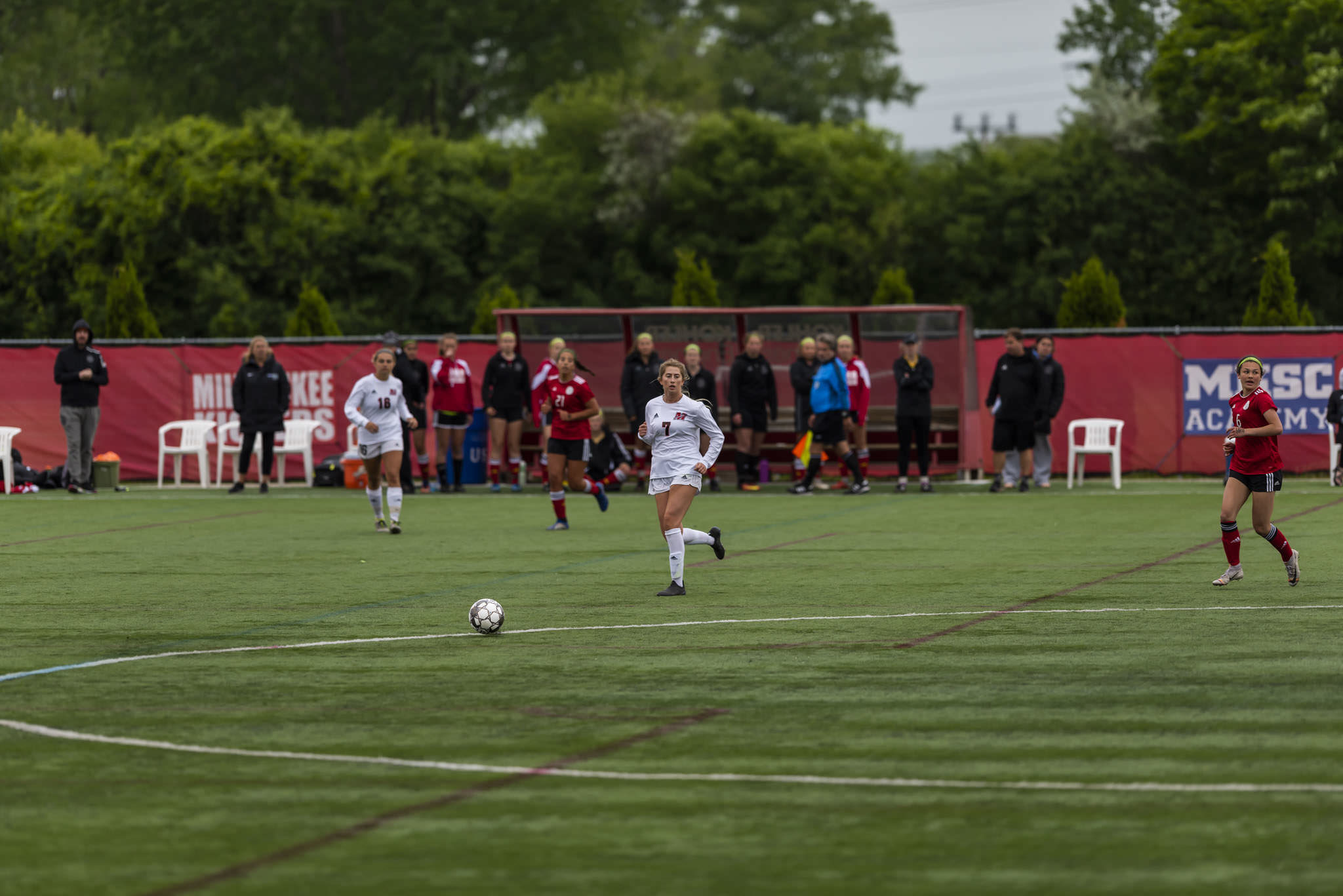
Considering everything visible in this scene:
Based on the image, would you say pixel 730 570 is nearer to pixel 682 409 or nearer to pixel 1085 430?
pixel 682 409

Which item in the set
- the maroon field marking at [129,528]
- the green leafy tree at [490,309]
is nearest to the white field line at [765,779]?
the maroon field marking at [129,528]

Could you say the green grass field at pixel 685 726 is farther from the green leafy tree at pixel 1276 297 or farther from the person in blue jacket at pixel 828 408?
the green leafy tree at pixel 1276 297

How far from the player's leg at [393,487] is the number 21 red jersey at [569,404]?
172 centimetres

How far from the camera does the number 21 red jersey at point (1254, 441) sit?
13.2 meters

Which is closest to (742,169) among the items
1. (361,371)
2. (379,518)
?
(361,371)

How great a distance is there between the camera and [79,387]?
2584cm

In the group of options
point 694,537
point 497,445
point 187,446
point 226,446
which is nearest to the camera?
point 694,537

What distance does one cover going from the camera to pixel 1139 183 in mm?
53781

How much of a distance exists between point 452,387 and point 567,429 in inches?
256

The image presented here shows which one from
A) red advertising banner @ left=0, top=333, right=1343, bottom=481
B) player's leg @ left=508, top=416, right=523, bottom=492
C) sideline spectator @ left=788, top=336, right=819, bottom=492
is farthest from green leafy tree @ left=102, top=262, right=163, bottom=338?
Result: sideline spectator @ left=788, top=336, right=819, bottom=492

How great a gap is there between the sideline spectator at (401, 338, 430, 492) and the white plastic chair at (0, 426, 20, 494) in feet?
20.6

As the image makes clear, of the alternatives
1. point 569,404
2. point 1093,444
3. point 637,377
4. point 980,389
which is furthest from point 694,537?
point 980,389

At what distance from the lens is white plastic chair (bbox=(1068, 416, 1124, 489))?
25.8m

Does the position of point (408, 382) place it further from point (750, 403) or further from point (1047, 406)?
point (1047, 406)
